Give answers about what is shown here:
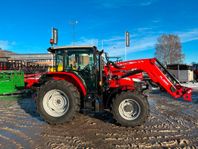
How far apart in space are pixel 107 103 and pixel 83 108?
76cm

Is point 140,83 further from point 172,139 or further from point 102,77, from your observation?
point 172,139

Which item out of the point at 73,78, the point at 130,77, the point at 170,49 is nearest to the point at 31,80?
the point at 73,78

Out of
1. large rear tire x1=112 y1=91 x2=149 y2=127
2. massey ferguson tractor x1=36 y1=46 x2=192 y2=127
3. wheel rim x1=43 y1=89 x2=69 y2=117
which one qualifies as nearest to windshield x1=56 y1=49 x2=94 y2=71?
massey ferguson tractor x1=36 y1=46 x2=192 y2=127

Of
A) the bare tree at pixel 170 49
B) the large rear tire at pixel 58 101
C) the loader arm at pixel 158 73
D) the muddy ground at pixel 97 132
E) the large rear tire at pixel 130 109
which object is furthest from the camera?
the bare tree at pixel 170 49

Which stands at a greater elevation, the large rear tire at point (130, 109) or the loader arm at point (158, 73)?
the loader arm at point (158, 73)

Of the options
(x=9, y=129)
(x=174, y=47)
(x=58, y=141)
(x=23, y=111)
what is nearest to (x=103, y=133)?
(x=58, y=141)

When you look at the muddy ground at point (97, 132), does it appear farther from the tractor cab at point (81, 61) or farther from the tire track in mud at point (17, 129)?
the tractor cab at point (81, 61)

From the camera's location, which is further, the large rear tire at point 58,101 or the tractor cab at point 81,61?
the tractor cab at point 81,61

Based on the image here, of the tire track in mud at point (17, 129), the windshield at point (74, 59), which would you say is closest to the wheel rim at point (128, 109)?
the windshield at point (74, 59)

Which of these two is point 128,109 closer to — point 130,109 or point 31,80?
point 130,109

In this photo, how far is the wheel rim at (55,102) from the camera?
7.46 meters

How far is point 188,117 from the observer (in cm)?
809

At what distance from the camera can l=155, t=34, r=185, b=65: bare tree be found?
61156 mm

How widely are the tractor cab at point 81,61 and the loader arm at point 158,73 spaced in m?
0.79
